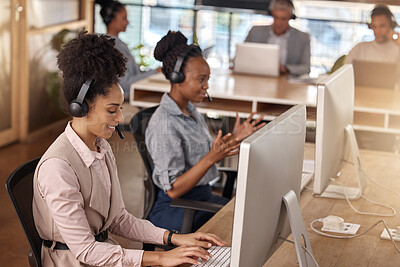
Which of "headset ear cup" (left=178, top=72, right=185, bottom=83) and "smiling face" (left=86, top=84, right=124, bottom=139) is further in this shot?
"headset ear cup" (left=178, top=72, right=185, bottom=83)

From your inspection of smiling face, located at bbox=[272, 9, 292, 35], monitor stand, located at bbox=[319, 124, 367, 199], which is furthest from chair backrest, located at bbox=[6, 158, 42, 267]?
smiling face, located at bbox=[272, 9, 292, 35]

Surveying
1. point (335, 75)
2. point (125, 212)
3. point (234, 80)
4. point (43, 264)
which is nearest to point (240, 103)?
point (234, 80)

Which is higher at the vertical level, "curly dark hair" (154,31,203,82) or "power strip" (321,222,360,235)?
"curly dark hair" (154,31,203,82)

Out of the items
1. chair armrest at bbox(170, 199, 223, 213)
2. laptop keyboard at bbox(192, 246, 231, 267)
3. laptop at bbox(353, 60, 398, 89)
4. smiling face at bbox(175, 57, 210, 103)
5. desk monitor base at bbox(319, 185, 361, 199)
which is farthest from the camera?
laptop at bbox(353, 60, 398, 89)

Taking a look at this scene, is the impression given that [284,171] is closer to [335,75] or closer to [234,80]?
[335,75]

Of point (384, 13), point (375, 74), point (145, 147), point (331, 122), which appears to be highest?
point (384, 13)

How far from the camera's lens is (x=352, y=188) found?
235cm

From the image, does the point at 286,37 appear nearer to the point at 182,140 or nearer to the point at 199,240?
the point at 182,140

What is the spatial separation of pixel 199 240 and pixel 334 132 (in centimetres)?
64

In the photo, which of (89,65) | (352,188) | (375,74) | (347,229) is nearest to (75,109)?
(89,65)

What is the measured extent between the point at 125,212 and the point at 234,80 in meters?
2.45

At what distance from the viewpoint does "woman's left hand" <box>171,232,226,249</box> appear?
166 centimetres

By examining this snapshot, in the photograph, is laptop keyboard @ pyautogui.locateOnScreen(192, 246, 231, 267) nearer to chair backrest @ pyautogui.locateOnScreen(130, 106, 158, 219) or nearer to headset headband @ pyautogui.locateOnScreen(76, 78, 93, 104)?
headset headband @ pyautogui.locateOnScreen(76, 78, 93, 104)

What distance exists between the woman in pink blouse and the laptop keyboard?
0.02 metres
